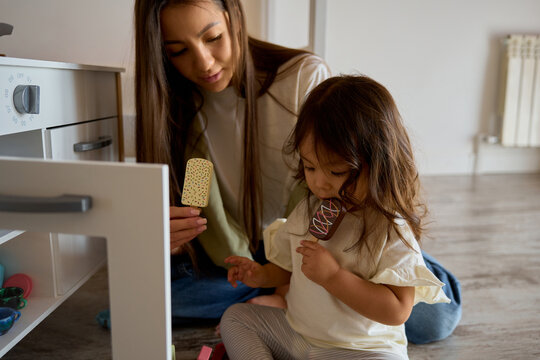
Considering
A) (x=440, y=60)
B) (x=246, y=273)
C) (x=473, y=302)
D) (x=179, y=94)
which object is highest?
(x=440, y=60)

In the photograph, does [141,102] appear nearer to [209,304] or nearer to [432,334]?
[209,304]

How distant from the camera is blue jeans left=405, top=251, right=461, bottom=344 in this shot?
3.75 ft

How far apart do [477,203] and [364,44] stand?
130 centimetres

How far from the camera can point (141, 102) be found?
1.12m

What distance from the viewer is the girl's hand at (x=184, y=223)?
34.7 inches

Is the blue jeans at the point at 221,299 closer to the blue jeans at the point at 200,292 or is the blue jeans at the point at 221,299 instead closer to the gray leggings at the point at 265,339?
the blue jeans at the point at 200,292

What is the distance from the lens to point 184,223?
2.91 feet

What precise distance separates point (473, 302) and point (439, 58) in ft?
7.40

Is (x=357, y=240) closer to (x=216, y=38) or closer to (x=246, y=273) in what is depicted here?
(x=246, y=273)

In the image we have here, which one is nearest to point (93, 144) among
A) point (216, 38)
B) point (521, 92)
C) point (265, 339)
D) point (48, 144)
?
point (48, 144)

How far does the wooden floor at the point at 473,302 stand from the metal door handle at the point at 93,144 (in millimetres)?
451

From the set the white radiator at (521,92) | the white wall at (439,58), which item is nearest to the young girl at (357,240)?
the white wall at (439,58)

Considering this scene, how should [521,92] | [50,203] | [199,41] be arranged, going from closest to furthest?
[50,203] → [199,41] → [521,92]

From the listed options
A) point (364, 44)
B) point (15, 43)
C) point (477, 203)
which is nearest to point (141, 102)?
point (15, 43)
